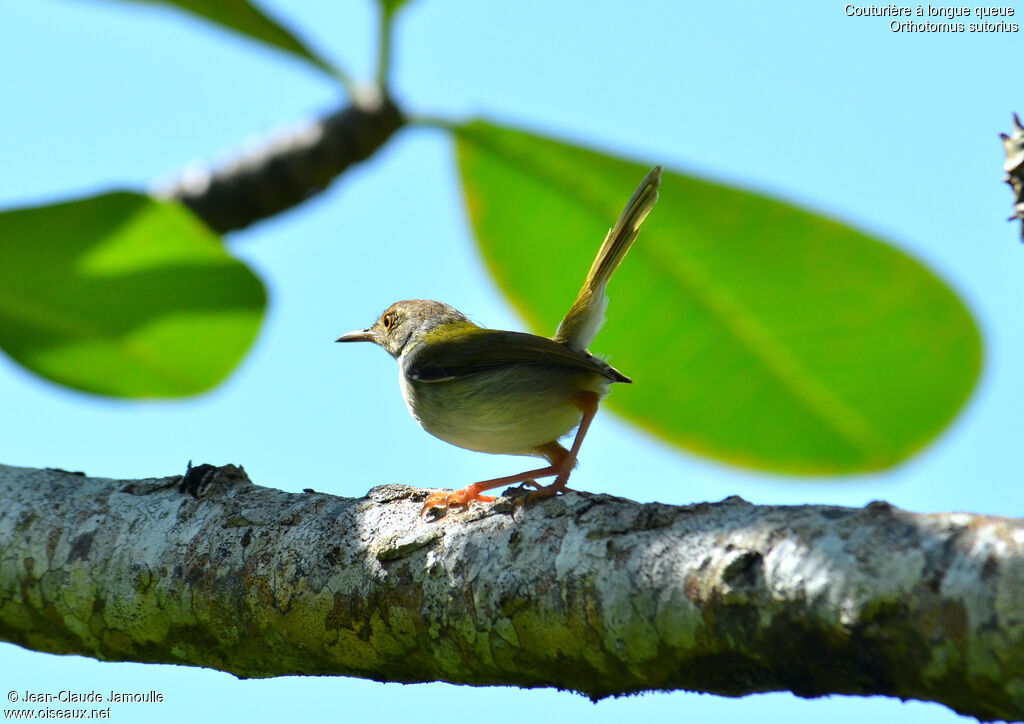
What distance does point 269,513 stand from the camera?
9.17 feet

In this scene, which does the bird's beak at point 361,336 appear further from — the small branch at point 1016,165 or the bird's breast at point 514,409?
the small branch at point 1016,165

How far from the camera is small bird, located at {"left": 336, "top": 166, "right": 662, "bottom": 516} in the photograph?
3.68 m

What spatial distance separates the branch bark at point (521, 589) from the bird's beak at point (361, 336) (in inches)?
80.8

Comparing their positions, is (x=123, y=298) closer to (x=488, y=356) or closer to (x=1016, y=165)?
(x=488, y=356)

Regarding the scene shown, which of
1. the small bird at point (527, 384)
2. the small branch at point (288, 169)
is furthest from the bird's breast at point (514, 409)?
the small branch at point (288, 169)

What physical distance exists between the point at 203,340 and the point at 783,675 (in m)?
2.47

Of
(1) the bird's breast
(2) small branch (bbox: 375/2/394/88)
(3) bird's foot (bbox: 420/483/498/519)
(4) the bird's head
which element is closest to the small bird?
(1) the bird's breast

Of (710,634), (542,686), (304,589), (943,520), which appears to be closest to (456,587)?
(542,686)

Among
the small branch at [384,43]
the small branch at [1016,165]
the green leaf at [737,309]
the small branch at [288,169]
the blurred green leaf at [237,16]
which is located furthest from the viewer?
the small branch at [288,169]

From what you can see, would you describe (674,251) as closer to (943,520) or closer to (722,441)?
(722,441)

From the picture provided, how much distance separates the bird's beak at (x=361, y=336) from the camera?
500cm

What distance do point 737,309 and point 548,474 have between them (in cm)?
100

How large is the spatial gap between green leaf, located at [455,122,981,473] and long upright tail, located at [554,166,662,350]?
0.06 metres

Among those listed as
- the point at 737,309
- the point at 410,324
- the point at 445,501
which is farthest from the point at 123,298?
the point at 737,309
